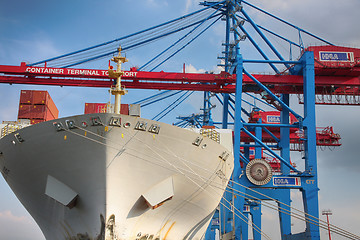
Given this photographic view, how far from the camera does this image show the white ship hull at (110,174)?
12852 millimetres

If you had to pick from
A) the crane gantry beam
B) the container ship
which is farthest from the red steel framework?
the container ship

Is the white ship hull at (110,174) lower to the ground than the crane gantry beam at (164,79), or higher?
lower

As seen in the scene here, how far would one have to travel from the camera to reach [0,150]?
15.2 m

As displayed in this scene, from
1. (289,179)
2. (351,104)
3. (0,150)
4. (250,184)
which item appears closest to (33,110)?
(0,150)

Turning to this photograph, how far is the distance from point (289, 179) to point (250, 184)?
2.48m

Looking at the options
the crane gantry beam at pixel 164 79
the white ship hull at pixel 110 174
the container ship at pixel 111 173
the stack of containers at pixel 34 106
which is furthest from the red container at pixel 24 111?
the crane gantry beam at pixel 164 79

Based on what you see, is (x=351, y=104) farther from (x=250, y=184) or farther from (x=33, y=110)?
(x=33, y=110)

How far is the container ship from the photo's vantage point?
12859 mm

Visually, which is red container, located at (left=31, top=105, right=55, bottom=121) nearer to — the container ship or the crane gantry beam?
the container ship

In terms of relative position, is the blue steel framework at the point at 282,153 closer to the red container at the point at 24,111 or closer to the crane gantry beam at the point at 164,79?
the crane gantry beam at the point at 164,79

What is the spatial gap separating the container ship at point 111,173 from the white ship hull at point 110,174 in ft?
0.09

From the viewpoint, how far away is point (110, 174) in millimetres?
12812

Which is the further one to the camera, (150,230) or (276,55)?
(276,55)

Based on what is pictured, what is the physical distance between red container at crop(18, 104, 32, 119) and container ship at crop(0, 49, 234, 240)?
3466 mm
